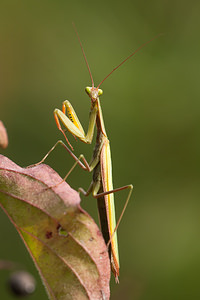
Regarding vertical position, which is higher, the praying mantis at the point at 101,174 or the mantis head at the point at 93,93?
the mantis head at the point at 93,93

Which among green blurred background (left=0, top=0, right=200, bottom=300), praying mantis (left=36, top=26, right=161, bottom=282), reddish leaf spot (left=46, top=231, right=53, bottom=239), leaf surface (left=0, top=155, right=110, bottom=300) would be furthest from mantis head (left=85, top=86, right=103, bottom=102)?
reddish leaf spot (left=46, top=231, right=53, bottom=239)

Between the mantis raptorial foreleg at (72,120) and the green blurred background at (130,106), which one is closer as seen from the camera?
the mantis raptorial foreleg at (72,120)

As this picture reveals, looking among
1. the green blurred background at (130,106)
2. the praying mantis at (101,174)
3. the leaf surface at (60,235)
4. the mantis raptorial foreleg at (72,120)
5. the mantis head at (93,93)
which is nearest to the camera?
the leaf surface at (60,235)

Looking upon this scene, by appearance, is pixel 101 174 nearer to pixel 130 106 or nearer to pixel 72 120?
pixel 72 120

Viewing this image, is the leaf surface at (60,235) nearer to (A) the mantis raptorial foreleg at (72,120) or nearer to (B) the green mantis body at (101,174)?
(B) the green mantis body at (101,174)

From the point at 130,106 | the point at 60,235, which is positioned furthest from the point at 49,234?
the point at 130,106

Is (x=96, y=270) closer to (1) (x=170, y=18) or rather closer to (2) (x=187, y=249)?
(2) (x=187, y=249)

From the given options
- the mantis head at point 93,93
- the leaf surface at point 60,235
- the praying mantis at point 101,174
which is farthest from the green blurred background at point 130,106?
the leaf surface at point 60,235

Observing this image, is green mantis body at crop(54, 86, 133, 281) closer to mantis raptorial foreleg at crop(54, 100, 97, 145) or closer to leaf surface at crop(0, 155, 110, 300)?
mantis raptorial foreleg at crop(54, 100, 97, 145)

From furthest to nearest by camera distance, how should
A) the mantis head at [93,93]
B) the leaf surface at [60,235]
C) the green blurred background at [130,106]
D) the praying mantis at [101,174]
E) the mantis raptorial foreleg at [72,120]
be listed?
the green blurred background at [130,106], the mantis head at [93,93], the mantis raptorial foreleg at [72,120], the praying mantis at [101,174], the leaf surface at [60,235]
